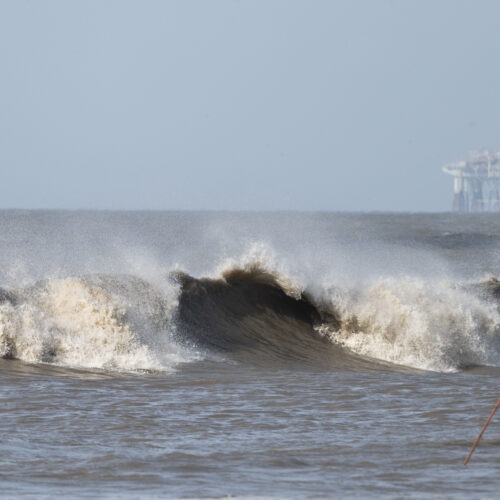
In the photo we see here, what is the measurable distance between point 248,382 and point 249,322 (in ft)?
16.4

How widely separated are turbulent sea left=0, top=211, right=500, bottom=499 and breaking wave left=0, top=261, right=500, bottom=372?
0.11ft

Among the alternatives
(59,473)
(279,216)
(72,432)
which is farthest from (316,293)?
(279,216)

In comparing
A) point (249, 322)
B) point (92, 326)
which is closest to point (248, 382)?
point (92, 326)

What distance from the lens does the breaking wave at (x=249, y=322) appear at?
14.8 m

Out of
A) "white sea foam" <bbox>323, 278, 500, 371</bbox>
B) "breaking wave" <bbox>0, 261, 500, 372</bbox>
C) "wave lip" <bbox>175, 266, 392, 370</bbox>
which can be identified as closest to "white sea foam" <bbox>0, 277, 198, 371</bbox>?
"breaking wave" <bbox>0, 261, 500, 372</bbox>

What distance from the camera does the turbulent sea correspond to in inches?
336

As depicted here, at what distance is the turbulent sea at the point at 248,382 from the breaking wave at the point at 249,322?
0.03m

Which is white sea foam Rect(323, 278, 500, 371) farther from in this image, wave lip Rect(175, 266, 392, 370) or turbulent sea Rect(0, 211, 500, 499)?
wave lip Rect(175, 266, 392, 370)

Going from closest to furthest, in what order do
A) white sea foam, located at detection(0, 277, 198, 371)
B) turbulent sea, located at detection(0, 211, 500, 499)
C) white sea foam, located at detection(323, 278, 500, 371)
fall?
turbulent sea, located at detection(0, 211, 500, 499)
white sea foam, located at detection(0, 277, 198, 371)
white sea foam, located at detection(323, 278, 500, 371)

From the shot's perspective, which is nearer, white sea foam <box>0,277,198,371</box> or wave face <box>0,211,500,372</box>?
white sea foam <box>0,277,198,371</box>

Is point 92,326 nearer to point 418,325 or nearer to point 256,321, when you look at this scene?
point 256,321

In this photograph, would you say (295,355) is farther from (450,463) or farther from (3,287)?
(450,463)

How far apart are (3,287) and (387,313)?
584cm

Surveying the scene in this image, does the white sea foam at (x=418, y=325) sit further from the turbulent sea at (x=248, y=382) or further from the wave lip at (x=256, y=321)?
the wave lip at (x=256, y=321)
